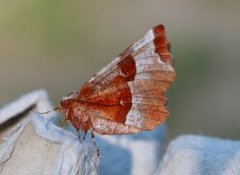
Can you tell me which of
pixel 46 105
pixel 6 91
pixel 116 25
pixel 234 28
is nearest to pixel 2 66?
pixel 6 91

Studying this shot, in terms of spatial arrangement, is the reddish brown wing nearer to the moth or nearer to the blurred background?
the moth

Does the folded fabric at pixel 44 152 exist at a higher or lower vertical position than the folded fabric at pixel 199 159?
A: higher

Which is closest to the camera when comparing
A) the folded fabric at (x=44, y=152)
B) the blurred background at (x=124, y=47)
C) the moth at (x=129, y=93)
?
the folded fabric at (x=44, y=152)

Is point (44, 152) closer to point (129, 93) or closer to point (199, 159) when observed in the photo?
point (129, 93)

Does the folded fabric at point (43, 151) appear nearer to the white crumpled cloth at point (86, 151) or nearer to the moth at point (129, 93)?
the white crumpled cloth at point (86, 151)

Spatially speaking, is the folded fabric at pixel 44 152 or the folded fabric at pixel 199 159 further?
the folded fabric at pixel 199 159

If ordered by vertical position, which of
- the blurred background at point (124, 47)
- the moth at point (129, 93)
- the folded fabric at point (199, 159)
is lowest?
the blurred background at point (124, 47)

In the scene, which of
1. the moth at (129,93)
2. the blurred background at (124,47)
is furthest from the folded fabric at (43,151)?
the blurred background at (124,47)

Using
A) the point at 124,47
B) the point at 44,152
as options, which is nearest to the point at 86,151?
the point at 44,152
